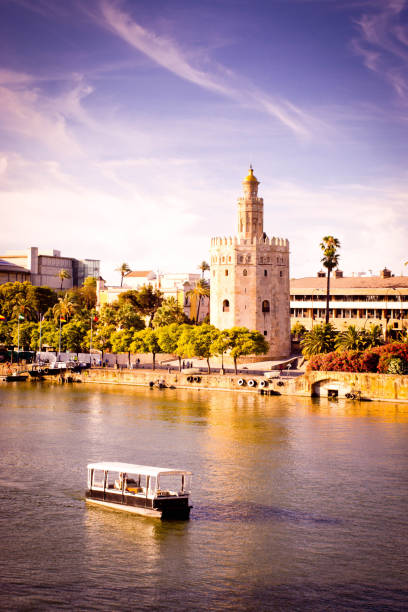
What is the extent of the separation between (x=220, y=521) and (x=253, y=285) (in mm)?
79639

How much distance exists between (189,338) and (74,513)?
6536 cm

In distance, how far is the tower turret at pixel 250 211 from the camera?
389 ft

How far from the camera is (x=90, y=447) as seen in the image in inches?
2170

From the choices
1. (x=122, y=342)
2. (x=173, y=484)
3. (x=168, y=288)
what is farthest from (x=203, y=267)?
(x=173, y=484)

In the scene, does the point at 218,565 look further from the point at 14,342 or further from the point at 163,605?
the point at 14,342

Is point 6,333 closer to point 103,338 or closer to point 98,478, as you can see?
point 103,338

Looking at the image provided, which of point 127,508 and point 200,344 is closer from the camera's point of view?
point 127,508

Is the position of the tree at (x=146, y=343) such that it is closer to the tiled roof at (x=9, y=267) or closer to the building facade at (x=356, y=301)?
the building facade at (x=356, y=301)

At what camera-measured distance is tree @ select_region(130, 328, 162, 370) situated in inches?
4274

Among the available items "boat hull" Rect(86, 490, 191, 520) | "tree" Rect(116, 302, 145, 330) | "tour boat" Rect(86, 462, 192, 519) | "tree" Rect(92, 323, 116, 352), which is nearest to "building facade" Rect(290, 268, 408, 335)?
"tree" Rect(116, 302, 145, 330)

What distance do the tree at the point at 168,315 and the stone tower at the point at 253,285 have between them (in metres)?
9.94

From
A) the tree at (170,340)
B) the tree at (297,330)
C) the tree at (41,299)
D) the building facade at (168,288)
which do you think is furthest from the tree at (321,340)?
the tree at (41,299)

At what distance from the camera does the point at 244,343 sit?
331 feet

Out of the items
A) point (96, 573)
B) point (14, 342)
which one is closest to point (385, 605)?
point (96, 573)
